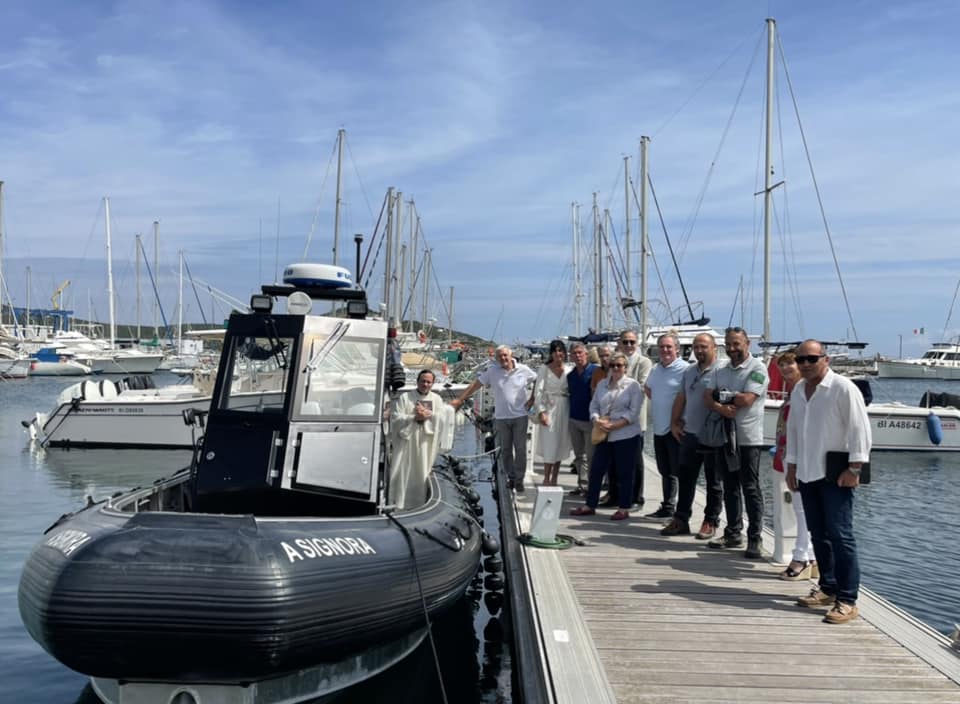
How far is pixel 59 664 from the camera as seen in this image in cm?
661

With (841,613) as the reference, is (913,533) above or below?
below

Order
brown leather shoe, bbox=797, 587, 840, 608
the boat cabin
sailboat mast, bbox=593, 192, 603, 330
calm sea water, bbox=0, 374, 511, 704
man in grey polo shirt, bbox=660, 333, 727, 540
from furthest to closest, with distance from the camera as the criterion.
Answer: sailboat mast, bbox=593, 192, 603, 330
man in grey polo shirt, bbox=660, 333, 727, 540
calm sea water, bbox=0, 374, 511, 704
the boat cabin
brown leather shoe, bbox=797, 587, 840, 608

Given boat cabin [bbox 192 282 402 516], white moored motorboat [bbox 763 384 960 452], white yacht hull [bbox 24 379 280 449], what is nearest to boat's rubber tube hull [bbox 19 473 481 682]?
boat cabin [bbox 192 282 402 516]

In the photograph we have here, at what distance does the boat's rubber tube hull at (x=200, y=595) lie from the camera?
4078 mm

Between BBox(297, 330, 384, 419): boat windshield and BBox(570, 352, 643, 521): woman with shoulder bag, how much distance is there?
2.32 m

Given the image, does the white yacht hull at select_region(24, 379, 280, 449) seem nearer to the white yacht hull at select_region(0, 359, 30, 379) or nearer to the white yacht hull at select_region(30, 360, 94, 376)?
the white yacht hull at select_region(0, 359, 30, 379)

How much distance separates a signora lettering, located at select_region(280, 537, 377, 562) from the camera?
448 cm

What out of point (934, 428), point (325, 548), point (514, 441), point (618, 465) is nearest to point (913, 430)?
point (934, 428)

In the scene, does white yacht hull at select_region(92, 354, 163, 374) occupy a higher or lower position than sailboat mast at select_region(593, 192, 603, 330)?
lower

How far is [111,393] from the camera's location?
64.3 ft

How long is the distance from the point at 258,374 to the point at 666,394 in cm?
367

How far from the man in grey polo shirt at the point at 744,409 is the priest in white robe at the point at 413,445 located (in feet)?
7.92

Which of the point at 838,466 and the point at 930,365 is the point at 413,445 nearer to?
the point at 838,466

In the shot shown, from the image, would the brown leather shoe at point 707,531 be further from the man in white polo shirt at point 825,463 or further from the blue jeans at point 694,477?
the man in white polo shirt at point 825,463
